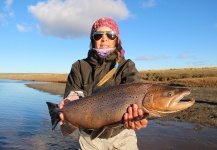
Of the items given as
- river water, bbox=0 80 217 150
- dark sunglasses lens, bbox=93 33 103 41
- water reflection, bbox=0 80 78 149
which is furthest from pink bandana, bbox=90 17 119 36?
water reflection, bbox=0 80 78 149

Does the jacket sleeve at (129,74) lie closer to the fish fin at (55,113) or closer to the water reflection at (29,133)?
the fish fin at (55,113)

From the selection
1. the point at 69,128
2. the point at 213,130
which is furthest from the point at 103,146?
the point at 213,130

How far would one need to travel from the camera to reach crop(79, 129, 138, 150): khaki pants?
11.9 feet

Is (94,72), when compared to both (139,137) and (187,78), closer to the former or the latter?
(139,137)

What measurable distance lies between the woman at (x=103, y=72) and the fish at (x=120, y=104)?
25 cm

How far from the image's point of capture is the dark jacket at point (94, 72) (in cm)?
379

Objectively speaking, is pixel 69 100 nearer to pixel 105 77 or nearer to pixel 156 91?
pixel 105 77

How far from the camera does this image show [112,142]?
3.62 meters

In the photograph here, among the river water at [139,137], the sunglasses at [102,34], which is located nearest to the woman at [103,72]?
the sunglasses at [102,34]

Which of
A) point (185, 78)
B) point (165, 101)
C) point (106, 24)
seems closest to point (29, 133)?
point (106, 24)

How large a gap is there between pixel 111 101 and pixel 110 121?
0.23m

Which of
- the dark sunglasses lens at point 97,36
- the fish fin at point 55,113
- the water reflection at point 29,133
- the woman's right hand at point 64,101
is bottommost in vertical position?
the water reflection at point 29,133

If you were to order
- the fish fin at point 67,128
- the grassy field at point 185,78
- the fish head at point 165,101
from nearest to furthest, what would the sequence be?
the fish head at point 165,101 < the fish fin at point 67,128 < the grassy field at point 185,78

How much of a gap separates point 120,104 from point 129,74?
68 cm
